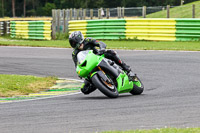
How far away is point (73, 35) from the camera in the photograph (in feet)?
31.8

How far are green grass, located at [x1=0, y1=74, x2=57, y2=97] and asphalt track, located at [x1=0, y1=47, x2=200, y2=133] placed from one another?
1424mm

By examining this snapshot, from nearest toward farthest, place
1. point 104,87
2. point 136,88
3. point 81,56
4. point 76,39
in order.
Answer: point 104,87
point 81,56
point 76,39
point 136,88

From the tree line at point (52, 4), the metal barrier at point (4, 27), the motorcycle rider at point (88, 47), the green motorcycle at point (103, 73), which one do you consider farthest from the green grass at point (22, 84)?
the tree line at point (52, 4)

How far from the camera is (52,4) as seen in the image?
108688mm

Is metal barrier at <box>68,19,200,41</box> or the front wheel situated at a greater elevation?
metal barrier at <box>68,19,200,41</box>

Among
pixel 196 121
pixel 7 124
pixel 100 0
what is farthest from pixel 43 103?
pixel 100 0

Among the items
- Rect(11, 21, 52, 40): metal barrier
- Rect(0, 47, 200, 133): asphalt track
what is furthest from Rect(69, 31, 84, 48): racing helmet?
Rect(11, 21, 52, 40): metal barrier

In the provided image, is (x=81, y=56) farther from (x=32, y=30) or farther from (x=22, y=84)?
(x=32, y=30)

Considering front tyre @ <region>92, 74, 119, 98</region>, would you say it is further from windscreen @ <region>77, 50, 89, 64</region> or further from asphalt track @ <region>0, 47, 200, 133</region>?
windscreen @ <region>77, 50, 89, 64</region>

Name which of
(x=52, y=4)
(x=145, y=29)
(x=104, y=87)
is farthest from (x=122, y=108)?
(x=52, y=4)

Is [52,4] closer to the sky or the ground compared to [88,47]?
closer to the sky

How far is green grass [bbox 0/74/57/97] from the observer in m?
11.4

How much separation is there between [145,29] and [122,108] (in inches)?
669

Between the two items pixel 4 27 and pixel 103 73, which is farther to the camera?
pixel 4 27
